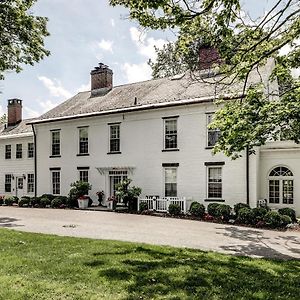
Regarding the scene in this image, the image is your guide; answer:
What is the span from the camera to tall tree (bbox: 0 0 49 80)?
1505 cm

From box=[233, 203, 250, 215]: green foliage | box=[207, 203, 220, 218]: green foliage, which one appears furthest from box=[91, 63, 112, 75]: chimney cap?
box=[233, 203, 250, 215]: green foliage

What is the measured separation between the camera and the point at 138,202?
2139cm

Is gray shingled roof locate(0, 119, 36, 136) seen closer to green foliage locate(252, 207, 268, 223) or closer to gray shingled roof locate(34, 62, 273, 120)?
gray shingled roof locate(34, 62, 273, 120)

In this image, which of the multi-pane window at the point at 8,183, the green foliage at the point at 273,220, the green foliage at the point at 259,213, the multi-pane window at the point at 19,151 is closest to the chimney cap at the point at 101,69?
the multi-pane window at the point at 19,151

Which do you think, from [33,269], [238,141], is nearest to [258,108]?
[238,141]

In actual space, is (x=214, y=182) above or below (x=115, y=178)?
below

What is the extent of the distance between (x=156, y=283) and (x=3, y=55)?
14760 mm

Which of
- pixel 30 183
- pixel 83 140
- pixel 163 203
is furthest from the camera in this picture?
pixel 30 183

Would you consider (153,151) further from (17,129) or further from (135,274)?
(17,129)

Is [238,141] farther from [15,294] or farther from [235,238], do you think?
[15,294]

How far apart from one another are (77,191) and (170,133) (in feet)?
24.5

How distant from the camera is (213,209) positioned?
18.1 m

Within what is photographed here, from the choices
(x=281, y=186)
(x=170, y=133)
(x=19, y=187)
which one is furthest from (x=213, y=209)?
(x=19, y=187)

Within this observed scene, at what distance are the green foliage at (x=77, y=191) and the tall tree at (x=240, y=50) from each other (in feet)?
43.9
